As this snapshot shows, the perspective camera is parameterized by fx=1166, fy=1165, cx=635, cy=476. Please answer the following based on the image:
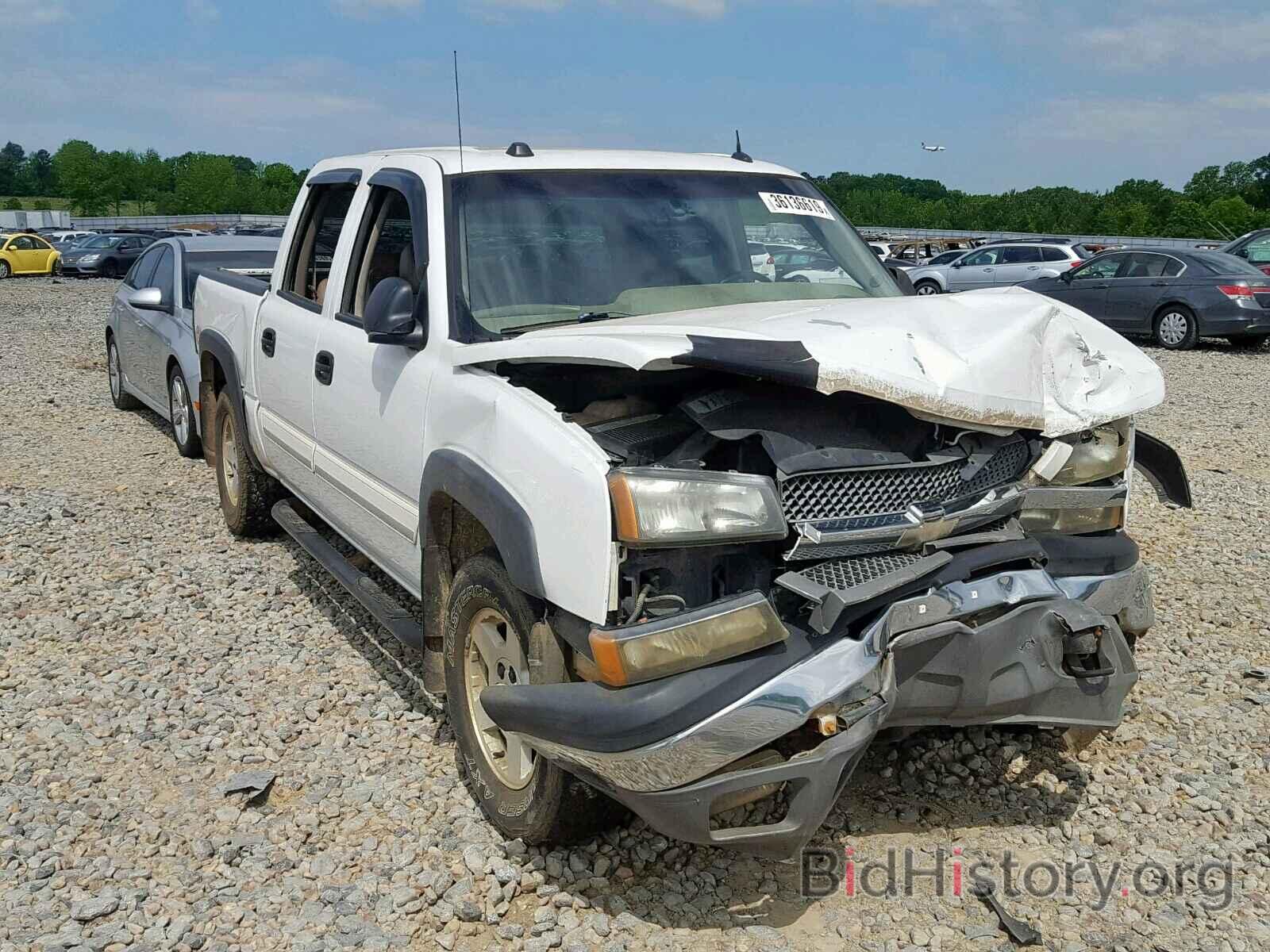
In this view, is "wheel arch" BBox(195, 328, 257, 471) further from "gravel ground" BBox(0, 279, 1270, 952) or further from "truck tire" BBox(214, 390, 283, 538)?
"gravel ground" BBox(0, 279, 1270, 952)

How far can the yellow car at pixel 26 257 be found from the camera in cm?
3612

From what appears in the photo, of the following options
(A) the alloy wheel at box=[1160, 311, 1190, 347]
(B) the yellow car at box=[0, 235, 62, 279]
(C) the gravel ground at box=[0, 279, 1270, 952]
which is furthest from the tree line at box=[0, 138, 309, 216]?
(C) the gravel ground at box=[0, 279, 1270, 952]

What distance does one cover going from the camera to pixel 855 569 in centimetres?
302

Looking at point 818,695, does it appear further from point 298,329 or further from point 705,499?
point 298,329

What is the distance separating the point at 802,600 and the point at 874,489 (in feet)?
1.24

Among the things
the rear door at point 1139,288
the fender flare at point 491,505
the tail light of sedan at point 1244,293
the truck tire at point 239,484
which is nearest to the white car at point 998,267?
the rear door at point 1139,288

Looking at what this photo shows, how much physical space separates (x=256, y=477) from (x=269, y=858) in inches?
128

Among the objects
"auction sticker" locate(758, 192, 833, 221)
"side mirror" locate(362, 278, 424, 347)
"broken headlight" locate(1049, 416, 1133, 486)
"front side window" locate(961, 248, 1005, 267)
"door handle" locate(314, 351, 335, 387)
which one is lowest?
"front side window" locate(961, 248, 1005, 267)

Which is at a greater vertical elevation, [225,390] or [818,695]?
[225,390]

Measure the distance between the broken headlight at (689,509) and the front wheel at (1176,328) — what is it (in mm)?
16285

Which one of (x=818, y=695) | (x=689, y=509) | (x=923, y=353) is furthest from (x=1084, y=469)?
(x=689, y=509)

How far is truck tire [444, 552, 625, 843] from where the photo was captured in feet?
10.5

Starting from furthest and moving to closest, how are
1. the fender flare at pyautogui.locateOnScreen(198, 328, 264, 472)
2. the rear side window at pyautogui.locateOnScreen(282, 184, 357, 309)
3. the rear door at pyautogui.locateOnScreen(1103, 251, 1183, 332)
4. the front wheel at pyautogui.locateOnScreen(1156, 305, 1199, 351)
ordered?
the rear door at pyautogui.locateOnScreen(1103, 251, 1183, 332), the front wheel at pyautogui.locateOnScreen(1156, 305, 1199, 351), the fender flare at pyautogui.locateOnScreen(198, 328, 264, 472), the rear side window at pyautogui.locateOnScreen(282, 184, 357, 309)

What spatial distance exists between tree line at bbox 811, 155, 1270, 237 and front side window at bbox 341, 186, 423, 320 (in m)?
54.4
